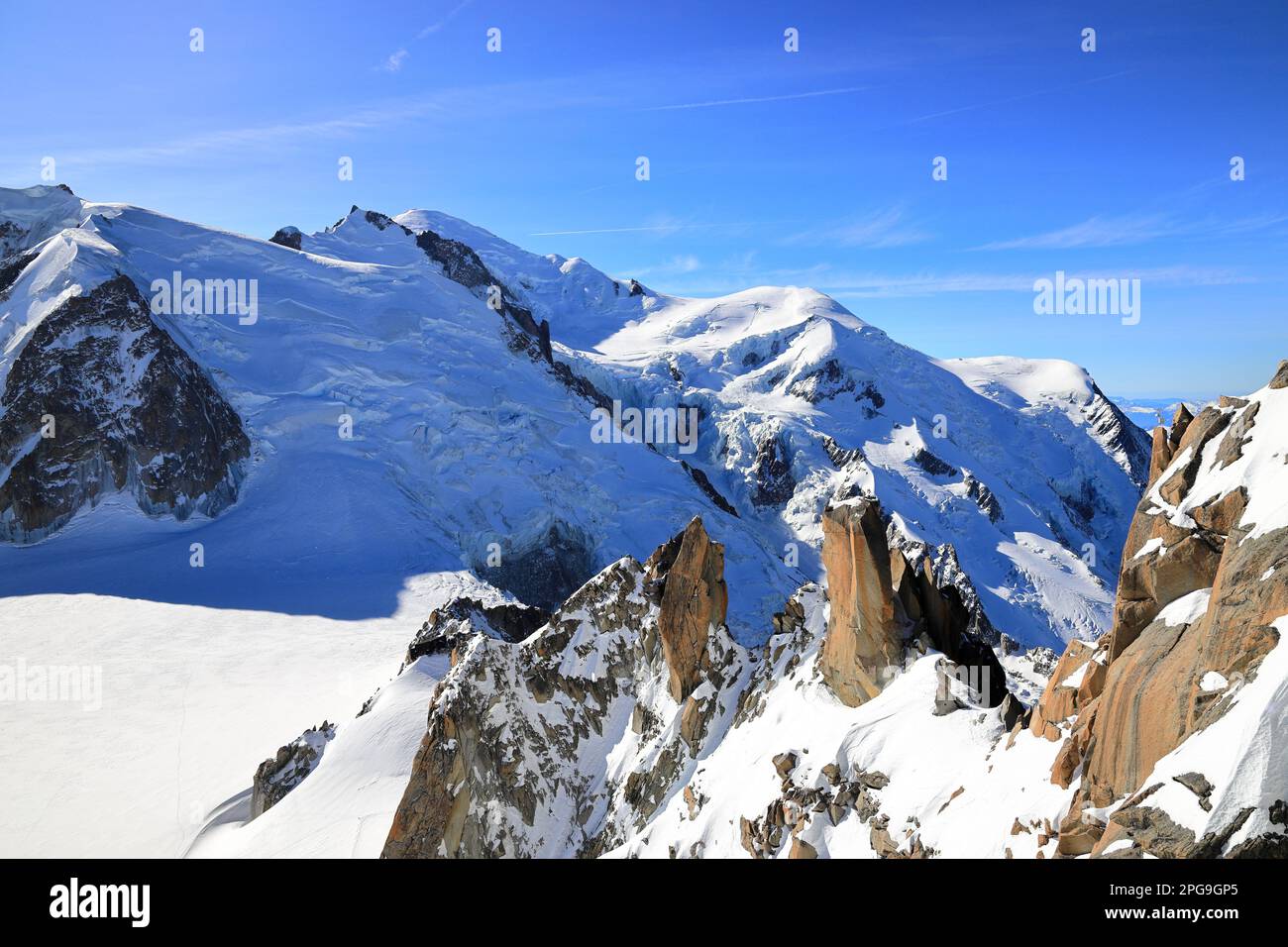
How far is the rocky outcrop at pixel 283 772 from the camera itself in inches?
1324

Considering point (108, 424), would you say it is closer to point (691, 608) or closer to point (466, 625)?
point (466, 625)

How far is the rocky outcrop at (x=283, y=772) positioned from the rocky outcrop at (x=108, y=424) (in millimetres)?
44065

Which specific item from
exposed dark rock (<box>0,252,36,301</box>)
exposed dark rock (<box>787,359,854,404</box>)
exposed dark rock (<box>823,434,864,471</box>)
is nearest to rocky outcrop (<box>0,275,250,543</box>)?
exposed dark rock (<box>0,252,36,301</box>)

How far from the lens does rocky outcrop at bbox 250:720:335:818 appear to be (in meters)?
33.6

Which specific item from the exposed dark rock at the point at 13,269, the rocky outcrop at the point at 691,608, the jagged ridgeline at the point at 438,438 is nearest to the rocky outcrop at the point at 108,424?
the jagged ridgeline at the point at 438,438

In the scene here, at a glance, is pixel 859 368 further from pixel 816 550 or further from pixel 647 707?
pixel 647 707

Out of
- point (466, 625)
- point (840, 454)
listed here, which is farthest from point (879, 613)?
point (840, 454)

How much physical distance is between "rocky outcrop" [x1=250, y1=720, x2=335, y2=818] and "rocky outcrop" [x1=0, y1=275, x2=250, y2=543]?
4406 cm

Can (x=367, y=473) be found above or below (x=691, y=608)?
above

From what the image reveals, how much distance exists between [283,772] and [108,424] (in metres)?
52.1

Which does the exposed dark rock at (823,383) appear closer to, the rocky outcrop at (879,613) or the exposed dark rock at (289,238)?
the exposed dark rock at (289,238)

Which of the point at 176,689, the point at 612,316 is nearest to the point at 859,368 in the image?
the point at 612,316

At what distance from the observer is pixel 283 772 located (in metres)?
34.2

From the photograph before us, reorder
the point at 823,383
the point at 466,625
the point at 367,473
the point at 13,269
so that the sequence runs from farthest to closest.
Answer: the point at 823,383, the point at 13,269, the point at 367,473, the point at 466,625
